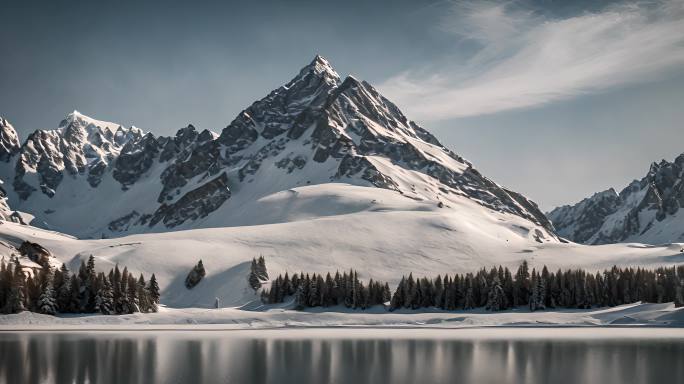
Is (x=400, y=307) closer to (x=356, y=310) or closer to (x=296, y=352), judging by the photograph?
(x=356, y=310)

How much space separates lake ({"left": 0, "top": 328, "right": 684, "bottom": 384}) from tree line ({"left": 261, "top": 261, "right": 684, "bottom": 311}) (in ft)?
127

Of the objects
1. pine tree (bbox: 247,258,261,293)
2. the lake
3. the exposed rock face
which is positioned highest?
the exposed rock face

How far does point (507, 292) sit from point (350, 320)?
109 feet

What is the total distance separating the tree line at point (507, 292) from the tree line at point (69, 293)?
3337 cm

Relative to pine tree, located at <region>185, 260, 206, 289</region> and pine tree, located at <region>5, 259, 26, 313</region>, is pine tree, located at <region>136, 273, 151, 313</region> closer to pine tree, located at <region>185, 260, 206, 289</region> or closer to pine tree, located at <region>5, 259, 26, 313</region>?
pine tree, located at <region>5, 259, 26, 313</region>

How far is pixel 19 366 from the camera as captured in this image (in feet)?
201

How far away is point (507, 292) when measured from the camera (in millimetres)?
142625

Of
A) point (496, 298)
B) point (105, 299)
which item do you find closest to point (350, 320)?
point (496, 298)

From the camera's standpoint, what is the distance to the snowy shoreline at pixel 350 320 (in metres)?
116

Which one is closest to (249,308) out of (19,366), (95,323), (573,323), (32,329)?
(95,323)

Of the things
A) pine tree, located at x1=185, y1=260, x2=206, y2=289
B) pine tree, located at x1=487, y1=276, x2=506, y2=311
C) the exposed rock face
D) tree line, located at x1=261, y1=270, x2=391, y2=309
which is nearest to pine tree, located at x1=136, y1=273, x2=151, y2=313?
tree line, located at x1=261, y1=270, x2=391, y2=309

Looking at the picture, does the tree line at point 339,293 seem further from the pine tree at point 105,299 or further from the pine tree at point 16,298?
the pine tree at point 16,298

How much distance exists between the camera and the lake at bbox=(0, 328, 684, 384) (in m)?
55.9

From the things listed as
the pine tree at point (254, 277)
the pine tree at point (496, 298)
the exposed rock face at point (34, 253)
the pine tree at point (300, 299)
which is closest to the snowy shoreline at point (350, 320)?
the pine tree at point (496, 298)
